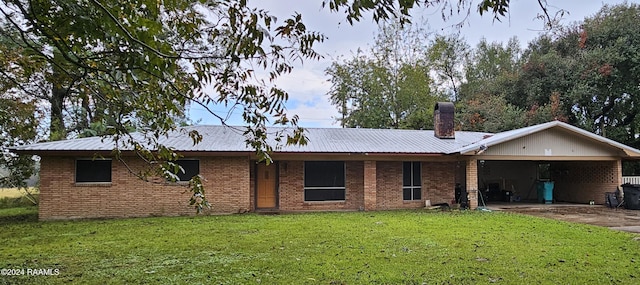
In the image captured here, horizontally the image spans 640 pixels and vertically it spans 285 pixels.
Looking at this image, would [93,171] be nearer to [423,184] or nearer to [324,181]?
[324,181]

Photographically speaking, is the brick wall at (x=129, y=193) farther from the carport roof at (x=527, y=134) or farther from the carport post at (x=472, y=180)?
the carport post at (x=472, y=180)

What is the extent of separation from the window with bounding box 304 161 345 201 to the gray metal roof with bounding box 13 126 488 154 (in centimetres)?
Result: 74

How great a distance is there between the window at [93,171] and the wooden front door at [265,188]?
458cm

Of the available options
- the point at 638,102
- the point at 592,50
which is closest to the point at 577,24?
the point at 592,50

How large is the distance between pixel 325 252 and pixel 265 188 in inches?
299

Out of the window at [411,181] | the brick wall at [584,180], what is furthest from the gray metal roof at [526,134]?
the window at [411,181]

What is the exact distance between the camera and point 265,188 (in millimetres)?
14281

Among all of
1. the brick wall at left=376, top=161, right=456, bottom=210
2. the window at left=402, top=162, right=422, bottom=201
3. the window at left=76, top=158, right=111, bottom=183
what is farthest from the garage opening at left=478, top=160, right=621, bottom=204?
the window at left=76, top=158, right=111, bottom=183

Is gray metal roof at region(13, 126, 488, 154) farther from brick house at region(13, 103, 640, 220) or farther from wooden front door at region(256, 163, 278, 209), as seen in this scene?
wooden front door at region(256, 163, 278, 209)

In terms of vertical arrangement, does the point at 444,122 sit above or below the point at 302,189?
above

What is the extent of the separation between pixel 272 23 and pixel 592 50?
983 inches

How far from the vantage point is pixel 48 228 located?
1038 cm

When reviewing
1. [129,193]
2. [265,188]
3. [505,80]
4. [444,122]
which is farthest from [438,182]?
[505,80]

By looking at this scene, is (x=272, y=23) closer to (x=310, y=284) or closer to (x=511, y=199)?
(x=310, y=284)
